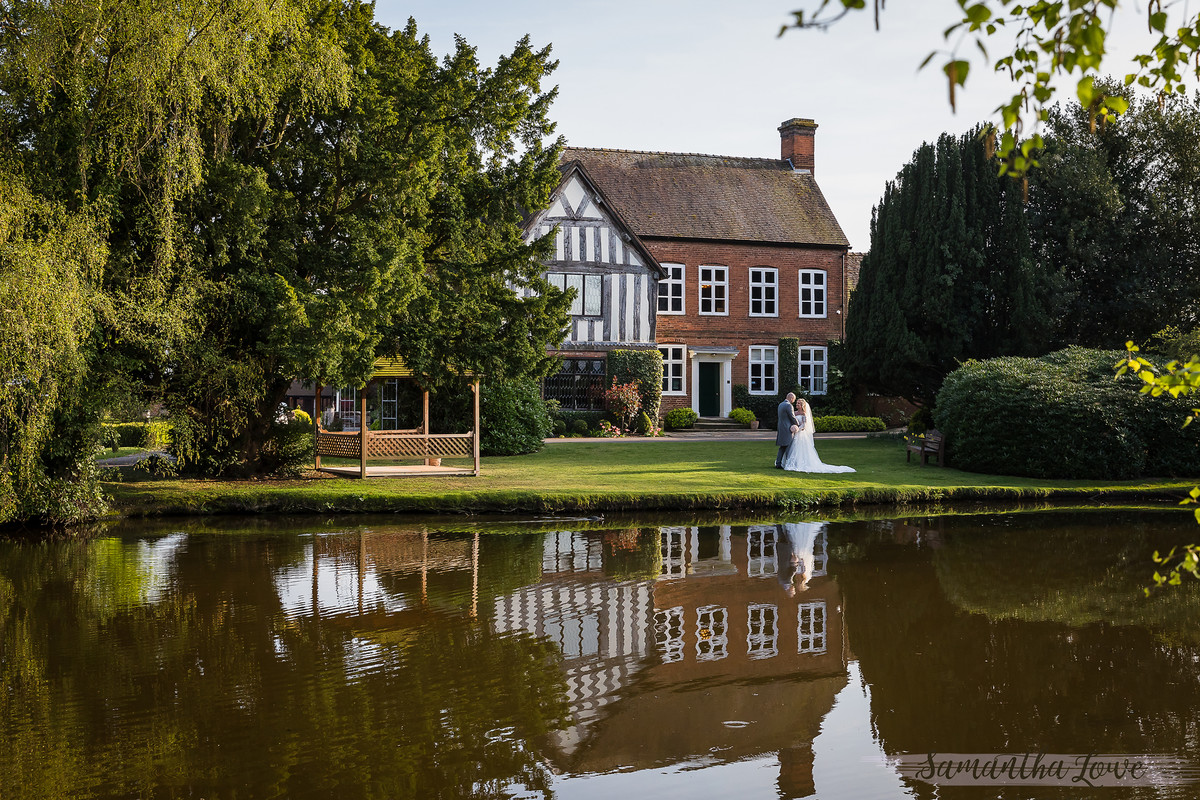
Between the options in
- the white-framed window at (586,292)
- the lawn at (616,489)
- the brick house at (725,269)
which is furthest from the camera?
the brick house at (725,269)

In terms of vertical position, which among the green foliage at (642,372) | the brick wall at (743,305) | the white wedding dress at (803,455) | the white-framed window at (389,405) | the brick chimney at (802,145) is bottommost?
the white wedding dress at (803,455)

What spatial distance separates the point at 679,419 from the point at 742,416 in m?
2.11

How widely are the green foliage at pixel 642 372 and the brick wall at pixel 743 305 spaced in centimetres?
160

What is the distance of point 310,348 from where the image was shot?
545 inches

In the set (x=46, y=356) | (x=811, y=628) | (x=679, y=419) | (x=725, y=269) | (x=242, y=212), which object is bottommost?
(x=811, y=628)

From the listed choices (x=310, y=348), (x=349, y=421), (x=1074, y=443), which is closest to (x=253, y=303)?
(x=310, y=348)

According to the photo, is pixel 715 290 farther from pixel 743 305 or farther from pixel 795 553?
pixel 795 553

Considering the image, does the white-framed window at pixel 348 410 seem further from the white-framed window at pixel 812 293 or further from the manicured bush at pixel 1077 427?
the manicured bush at pixel 1077 427

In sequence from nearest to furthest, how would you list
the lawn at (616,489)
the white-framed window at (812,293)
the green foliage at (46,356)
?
the green foliage at (46,356) → the lawn at (616,489) → the white-framed window at (812,293)

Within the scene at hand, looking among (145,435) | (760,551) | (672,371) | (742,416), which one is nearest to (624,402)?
(672,371)

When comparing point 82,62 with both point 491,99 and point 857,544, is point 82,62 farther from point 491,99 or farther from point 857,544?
point 857,544

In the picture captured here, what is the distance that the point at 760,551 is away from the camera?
11.6m

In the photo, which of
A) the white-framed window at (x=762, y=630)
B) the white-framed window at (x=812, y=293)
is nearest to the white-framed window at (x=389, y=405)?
the white-framed window at (x=812, y=293)

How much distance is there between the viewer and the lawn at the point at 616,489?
47.7 ft
